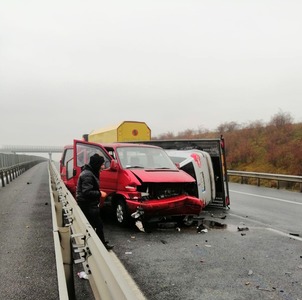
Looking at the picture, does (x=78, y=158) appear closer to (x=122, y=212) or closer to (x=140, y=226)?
(x=122, y=212)

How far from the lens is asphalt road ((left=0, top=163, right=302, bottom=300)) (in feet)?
14.1

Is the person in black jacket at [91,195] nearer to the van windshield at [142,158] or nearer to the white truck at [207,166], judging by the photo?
the van windshield at [142,158]

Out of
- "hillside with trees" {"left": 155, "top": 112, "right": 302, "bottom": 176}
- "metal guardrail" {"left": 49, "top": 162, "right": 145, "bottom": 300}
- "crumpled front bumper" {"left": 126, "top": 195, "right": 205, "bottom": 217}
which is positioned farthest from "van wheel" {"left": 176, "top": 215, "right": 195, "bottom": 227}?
"hillside with trees" {"left": 155, "top": 112, "right": 302, "bottom": 176}

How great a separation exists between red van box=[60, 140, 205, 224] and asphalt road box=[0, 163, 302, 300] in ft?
1.64

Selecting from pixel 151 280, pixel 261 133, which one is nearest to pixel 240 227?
pixel 151 280

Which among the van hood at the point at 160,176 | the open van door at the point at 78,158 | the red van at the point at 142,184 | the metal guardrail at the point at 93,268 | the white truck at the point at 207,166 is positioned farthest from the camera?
the white truck at the point at 207,166

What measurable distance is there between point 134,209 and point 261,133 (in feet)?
88.4

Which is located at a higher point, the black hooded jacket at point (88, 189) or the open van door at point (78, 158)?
the open van door at point (78, 158)

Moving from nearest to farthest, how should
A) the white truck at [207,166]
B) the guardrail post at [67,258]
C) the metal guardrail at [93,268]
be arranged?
the metal guardrail at [93,268] → the guardrail post at [67,258] → the white truck at [207,166]

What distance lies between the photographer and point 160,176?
26.2 feet

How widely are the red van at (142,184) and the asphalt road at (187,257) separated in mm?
500

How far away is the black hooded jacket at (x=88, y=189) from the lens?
20.1 feet

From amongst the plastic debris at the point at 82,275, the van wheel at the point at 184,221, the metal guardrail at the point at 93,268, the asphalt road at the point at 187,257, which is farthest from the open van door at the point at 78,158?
the plastic debris at the point at 82,275

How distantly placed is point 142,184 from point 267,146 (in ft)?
72.8
